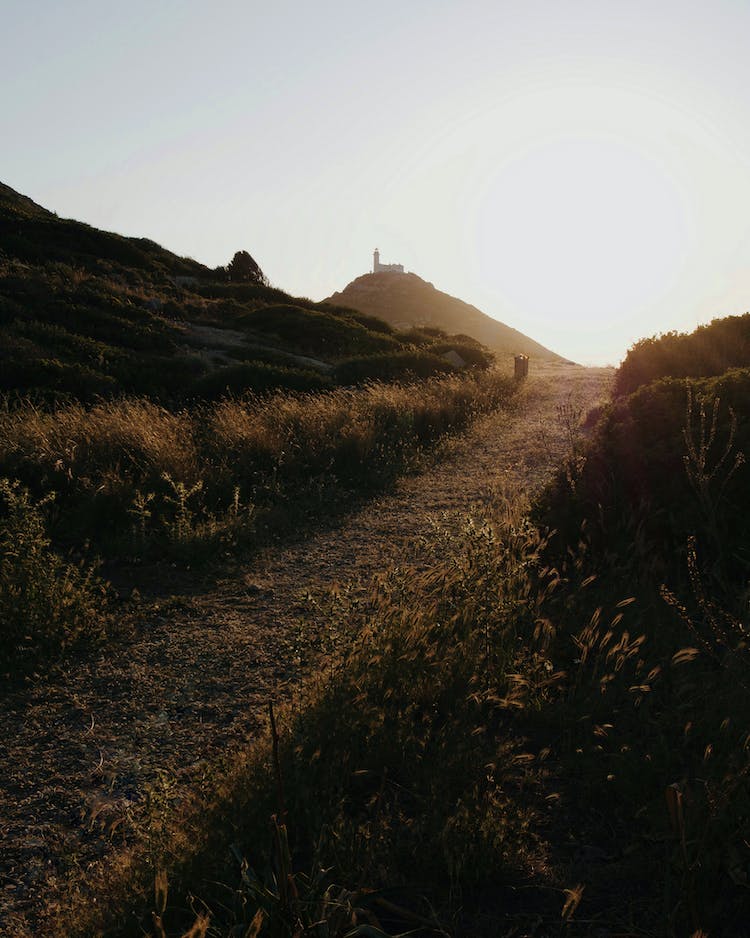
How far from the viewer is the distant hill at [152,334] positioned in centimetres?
1598

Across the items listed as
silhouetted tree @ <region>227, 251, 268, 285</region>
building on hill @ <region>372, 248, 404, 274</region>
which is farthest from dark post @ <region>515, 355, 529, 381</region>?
building on hill @ <region>372, 248, 404, 274</region>

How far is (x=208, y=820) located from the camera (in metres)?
3.09

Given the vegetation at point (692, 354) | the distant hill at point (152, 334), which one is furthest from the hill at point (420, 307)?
the vegetation at point (692, 354)

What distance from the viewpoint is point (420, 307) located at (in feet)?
308

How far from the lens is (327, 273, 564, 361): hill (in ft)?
289

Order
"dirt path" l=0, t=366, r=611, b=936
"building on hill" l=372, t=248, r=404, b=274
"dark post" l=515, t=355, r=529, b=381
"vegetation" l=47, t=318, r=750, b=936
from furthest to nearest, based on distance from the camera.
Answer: "building on hill" l=372, t=248, r=404, b=274 < "dark post" l=515, t=355, r=529, b=381 < "dirt path" l=0, t=366, r=611, b=936 < "vegetation" l=47, t=318, r=750, b=936

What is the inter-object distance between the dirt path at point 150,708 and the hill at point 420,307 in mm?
77099

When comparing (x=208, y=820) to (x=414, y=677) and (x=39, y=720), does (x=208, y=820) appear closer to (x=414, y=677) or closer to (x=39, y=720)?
(x=414, y=677)

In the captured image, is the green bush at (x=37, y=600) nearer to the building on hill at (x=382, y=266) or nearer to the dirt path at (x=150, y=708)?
the dirt path at (x=150, y=708)

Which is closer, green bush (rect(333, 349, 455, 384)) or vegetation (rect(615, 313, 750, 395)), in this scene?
vegetation (rect(615, 313, 750, 395))

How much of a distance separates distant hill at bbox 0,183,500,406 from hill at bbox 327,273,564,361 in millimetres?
49297

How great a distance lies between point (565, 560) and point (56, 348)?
16176mm

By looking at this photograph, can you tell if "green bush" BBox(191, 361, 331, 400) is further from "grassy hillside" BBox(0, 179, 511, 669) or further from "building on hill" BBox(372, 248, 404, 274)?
"building on hill" BBox(372, 248, 404, 274)

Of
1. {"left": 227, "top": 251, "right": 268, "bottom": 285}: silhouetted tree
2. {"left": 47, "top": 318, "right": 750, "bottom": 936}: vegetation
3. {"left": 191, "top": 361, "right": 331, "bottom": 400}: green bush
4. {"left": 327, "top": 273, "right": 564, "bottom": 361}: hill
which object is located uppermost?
{"left": 327, "top": 273, "right": 564, "bottom": 361}: hill
